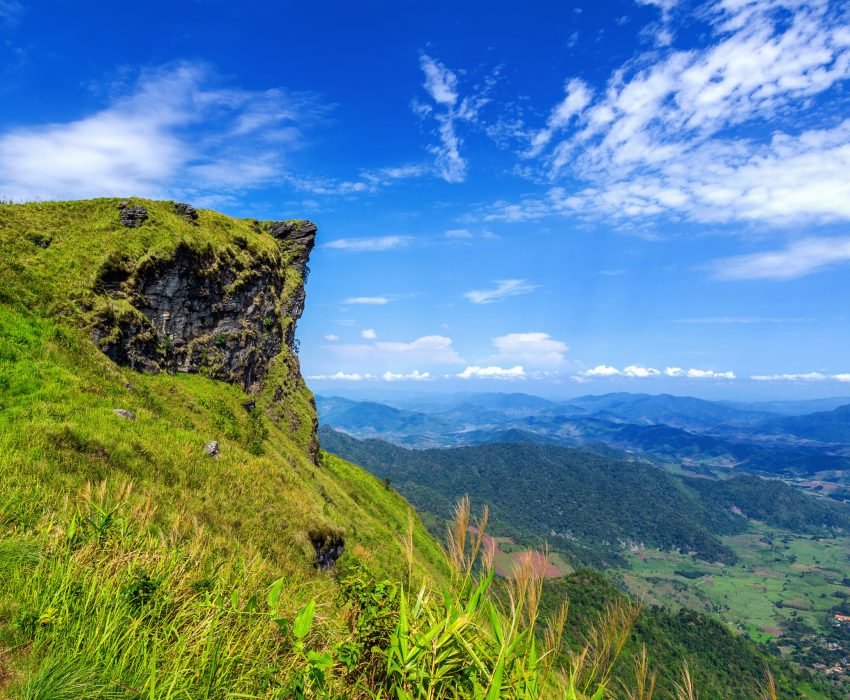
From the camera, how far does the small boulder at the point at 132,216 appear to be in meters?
32.2

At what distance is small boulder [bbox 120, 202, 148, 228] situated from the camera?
32.2 metres

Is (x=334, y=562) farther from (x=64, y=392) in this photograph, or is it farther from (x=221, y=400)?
(x=221, y=400)

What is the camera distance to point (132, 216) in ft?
107

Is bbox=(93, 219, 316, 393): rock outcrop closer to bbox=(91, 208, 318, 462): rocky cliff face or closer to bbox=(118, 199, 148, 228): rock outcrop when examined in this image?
bbox=(91, 208, 318, 462): rocky cliff face

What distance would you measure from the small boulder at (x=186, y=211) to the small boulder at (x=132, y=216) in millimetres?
5772

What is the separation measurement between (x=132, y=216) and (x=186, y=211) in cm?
725

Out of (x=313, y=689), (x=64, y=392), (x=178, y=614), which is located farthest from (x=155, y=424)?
(x=313, y=689)

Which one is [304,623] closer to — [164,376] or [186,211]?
[164,376]

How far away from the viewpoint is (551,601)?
91500 millimetres

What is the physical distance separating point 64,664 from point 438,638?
118 inches

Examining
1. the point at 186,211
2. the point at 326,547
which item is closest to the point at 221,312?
the point at 186,211

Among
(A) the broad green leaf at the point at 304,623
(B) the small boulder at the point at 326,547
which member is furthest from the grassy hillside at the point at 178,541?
(B) the small boulder at the point at 326,547

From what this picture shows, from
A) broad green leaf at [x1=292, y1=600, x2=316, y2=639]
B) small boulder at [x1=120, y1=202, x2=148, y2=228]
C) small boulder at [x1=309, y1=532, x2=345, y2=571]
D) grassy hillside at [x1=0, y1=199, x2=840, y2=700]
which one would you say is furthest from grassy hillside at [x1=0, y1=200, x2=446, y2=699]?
small boulder at [x1=120, y1=202, x2=148, y2=228]

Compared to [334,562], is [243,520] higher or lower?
higher
